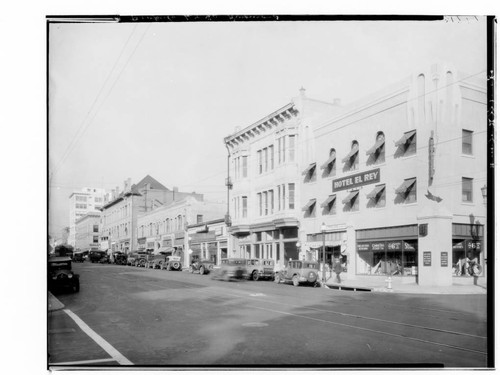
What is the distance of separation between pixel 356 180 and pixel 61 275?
25.2 feet

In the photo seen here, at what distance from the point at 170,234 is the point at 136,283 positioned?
5.86ft

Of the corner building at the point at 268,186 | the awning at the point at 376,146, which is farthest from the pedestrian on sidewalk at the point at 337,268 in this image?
the awning at the point at 376,146

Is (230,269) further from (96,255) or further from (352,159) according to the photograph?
(352,159)

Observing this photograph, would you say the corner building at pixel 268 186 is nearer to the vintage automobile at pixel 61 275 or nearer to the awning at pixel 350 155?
the awning at pixel 350 155

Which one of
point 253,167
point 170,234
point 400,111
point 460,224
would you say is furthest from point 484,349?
point 170,234

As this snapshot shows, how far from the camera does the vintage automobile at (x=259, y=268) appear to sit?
45.1 feet

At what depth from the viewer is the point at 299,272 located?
13875mm

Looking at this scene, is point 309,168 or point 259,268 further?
point 259,268

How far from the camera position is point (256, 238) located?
13.2 metres

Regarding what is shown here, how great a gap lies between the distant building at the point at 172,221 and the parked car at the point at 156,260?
266 millimetres

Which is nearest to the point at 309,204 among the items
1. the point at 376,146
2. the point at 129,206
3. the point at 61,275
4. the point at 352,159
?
the point at 352,159

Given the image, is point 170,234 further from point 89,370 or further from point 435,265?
point 435,265

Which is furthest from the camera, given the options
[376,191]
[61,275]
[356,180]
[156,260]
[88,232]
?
[156,260]

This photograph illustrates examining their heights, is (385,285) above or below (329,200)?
below
